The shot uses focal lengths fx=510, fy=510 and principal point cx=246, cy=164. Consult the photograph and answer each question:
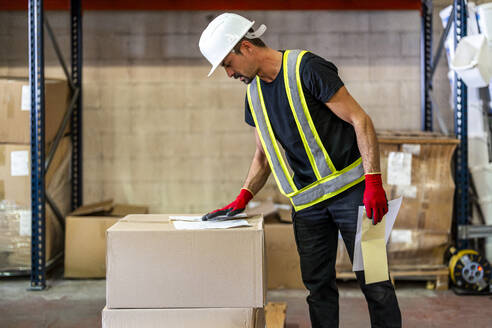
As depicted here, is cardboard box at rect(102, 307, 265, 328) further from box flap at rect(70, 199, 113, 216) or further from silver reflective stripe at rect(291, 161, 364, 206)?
box flap at rect(70, 199, 113, 216)

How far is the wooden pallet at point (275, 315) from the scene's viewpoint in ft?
10.4

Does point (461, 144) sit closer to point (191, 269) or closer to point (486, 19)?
point (486, 19)

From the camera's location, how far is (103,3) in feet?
17.0

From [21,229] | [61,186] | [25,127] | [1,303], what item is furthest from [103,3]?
[1,303]

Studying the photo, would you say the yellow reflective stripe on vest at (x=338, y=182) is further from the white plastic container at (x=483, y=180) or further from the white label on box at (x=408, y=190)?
the white plastic container at (x=483, y=180)

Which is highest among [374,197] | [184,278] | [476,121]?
[476,121]

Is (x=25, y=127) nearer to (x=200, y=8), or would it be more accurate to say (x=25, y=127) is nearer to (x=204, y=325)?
(x=200, y=8)

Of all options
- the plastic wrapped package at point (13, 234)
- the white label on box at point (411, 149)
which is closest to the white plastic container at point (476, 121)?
the white label on box at point (411, 149)

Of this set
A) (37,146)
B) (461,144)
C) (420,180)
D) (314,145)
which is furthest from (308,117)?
(37,146)

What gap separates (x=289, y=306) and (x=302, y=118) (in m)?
2.14

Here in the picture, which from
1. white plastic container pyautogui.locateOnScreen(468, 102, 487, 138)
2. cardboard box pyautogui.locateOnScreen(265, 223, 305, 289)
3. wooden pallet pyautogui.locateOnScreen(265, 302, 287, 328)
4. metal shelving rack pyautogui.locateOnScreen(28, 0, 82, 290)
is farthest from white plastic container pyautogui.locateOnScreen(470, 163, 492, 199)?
metal shelving rack pyautogui.locateOnScreen(28, 0, 82, 290)

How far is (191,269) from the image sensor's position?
194 cm

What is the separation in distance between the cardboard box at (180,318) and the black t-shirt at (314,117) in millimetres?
753

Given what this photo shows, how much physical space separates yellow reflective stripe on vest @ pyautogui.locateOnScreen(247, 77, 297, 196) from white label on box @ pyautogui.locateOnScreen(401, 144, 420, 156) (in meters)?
2.14
